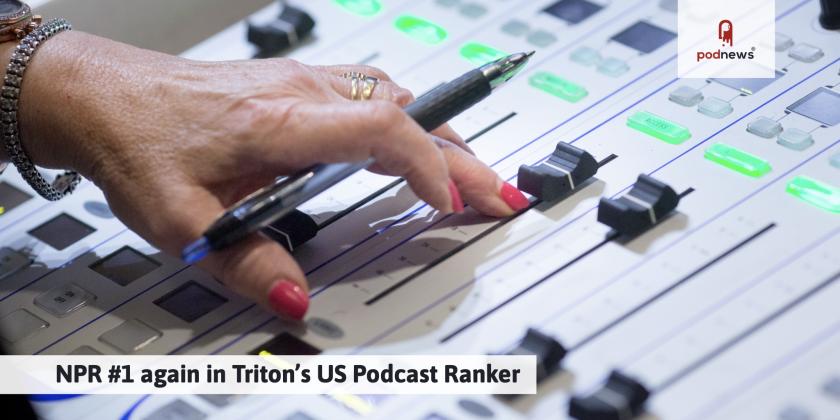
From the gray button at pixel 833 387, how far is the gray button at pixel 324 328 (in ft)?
1.20

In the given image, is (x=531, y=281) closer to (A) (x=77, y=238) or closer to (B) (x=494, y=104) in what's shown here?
(B) (x=494, y=104)

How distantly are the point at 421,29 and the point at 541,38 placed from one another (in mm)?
151

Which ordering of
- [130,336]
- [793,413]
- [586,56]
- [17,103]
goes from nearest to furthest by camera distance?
[793,413]
[130,336]
[17,103]
[586,56]

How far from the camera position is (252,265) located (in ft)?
3.20

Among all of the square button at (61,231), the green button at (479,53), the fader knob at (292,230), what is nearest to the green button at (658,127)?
the green button at (479,53)

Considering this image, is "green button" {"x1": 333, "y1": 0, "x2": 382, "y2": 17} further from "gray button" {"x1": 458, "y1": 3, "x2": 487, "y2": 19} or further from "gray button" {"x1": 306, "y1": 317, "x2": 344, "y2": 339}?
"gray button" {"x1": 306, "y1": 317, "x2": 344, "y2": 339}

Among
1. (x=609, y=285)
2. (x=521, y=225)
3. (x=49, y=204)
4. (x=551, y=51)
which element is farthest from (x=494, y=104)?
(x=49, y=204)

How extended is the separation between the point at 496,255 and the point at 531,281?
0.05m

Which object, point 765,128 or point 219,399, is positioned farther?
point 765,128

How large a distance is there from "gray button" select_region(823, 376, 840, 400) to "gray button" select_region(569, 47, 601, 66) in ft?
Answer: 1.67

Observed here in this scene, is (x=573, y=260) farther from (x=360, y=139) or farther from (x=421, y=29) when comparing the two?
(x=421, y=29)

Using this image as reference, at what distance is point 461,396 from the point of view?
0.87 metres

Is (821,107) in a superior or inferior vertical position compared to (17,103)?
inferior
